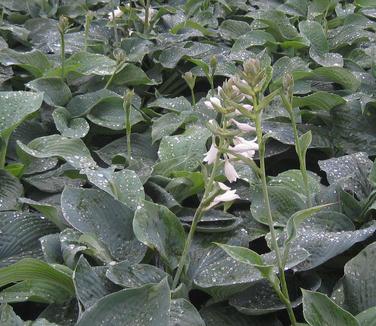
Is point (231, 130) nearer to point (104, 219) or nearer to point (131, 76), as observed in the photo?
point (104, 219)

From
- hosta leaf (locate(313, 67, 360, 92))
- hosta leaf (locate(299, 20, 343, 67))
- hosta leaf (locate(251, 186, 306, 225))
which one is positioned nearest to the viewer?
hosta leaf (locate(251, 186, 306, 225))

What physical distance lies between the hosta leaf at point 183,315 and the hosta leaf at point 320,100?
961mm

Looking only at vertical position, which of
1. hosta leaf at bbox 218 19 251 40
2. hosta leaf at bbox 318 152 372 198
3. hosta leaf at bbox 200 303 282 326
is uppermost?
hosta leaf at bbox 318 152 372 198

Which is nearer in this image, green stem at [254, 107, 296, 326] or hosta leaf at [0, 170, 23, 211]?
green stem at [254, 107, 296, 326]

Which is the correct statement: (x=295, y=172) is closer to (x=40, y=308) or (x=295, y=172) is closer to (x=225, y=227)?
(x=225, y=227)

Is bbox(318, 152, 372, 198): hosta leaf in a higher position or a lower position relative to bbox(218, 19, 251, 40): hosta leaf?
higher

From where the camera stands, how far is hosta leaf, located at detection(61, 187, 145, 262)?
1.39 meters

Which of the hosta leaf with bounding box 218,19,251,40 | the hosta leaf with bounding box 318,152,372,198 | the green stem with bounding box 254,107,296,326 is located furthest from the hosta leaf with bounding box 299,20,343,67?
the green stem with bounding box 254,107,296,326

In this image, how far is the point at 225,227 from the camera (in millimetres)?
1466

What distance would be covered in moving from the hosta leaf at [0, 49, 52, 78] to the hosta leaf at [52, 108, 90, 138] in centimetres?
27

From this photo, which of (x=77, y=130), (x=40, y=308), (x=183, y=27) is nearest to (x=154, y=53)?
(x=183, y=27)

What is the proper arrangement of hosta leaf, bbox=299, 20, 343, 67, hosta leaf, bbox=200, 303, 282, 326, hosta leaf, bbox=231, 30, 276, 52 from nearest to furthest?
1. hosta leaf, bbox=200, 303, 282, 326
2. hosta leaf, bbox=299, 20, 343, 67
3. hosta leaf, bbox=231, 30, 276, 52

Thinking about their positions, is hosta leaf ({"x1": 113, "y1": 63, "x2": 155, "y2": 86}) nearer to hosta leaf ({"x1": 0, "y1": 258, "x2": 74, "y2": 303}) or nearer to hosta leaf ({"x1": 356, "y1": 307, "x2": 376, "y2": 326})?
hosta leaf ({"x1": 0, "y1": 258, "x2": 74, "y2": 303})

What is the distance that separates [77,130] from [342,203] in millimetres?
783
